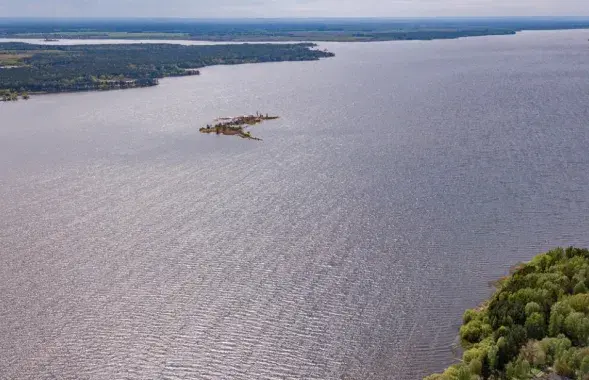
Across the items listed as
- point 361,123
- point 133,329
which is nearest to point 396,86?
point 361,123

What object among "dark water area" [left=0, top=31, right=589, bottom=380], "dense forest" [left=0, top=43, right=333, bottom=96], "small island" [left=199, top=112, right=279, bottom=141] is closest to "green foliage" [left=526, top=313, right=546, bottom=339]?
"dark water area" [left=0, top=31, right=589, bottom=380]

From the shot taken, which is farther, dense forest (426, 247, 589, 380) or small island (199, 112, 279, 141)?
small island (199, 112, 279, 141)

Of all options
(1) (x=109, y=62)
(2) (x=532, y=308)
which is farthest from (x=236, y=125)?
(1) (x=109, y=62)

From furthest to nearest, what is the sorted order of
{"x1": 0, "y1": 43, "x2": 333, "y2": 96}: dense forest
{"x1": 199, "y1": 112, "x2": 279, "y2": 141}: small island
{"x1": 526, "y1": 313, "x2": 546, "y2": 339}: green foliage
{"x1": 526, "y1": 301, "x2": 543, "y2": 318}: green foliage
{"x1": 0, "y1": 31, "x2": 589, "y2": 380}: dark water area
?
{"x1": 0, "y1": 43, "x2": 333, "y2": 96}: dense forest, {"x1": 199, "y1": 112, "x2": 279, "y2": 141}: small island, {"x1": 0, "y1": 31, "x2": 589, "y2": 380}: dark water area, {"x1": 526, "y1": 301, "x2": 543, "y2": 318}: green foliage, {"x1": 526, "y1": 313, "x2": 546, "y2": 339}: green foliage

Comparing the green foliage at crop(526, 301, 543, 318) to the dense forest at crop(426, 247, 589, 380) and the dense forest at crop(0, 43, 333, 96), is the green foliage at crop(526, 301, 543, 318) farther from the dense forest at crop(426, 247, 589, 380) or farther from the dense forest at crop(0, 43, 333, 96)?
the dense forest at crop(0, 43, 333, 96)

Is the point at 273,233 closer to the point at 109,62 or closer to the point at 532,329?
the point at 532,329

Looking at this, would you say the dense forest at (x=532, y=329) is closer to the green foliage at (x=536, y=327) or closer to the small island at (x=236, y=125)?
the green foliage at (x=536, y=327)

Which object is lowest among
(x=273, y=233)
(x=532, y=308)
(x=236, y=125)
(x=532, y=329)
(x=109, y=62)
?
(x=273, y=233)
